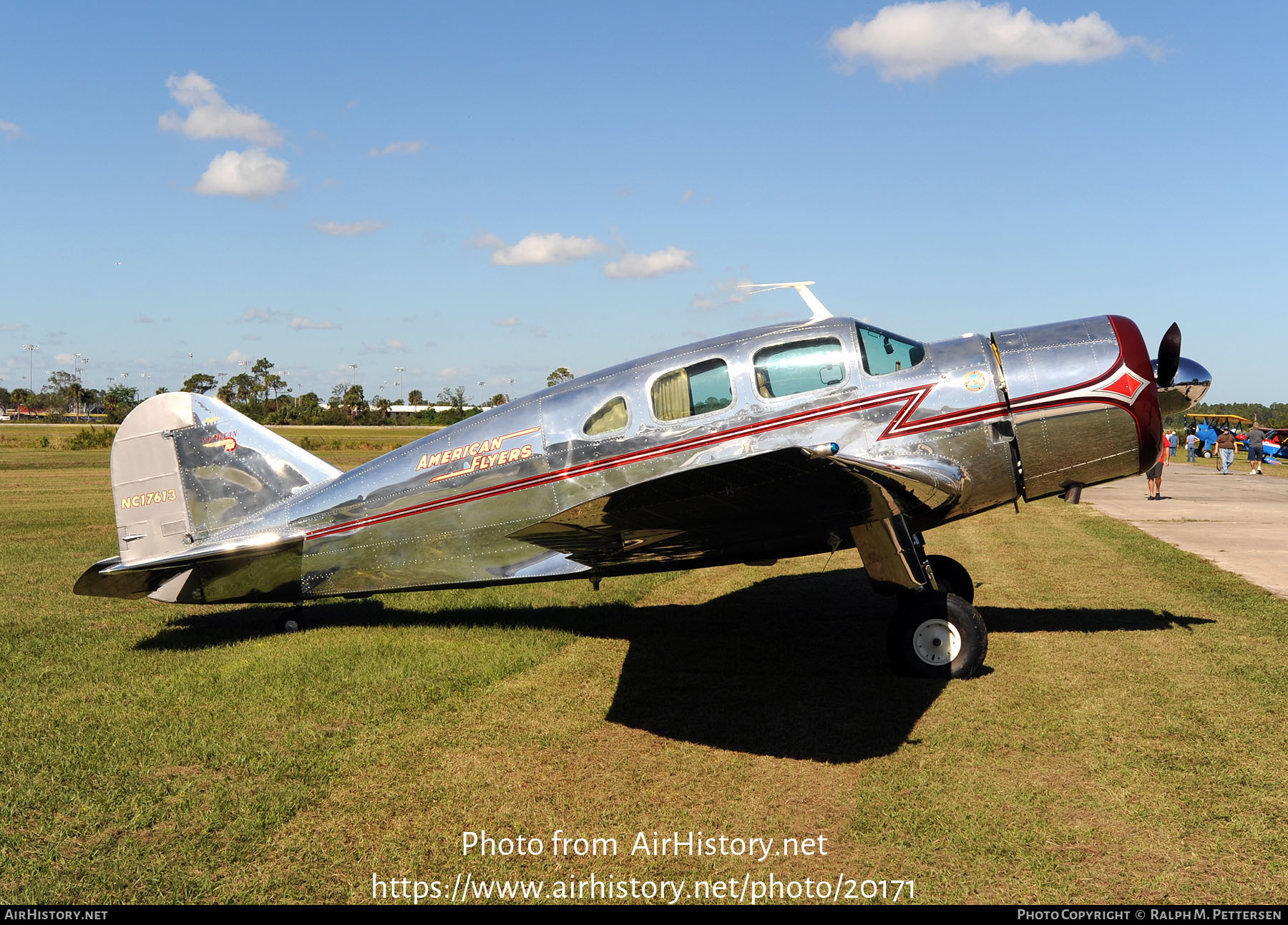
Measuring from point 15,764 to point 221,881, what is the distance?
2.29 metres

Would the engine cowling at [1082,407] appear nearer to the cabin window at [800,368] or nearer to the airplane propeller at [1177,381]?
the airplane propeller at [1177,381]

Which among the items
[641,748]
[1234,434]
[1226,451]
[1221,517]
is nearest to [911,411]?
[641,748]

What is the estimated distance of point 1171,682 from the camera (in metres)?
6.36

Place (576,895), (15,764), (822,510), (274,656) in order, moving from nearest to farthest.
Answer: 1. (576,895)
2. (15,764)
3. (822,510)
4. (274,656)

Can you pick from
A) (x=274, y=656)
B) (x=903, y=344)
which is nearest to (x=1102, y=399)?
(x=903, y=344)

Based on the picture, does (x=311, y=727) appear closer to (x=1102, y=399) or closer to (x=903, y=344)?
(x=903, y=344)

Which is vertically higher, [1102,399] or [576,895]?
[1102,399]

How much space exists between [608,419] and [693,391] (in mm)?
742

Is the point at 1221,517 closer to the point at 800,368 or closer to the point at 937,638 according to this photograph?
the point at 937,638

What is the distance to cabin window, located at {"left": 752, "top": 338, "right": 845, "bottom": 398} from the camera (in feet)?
21.9

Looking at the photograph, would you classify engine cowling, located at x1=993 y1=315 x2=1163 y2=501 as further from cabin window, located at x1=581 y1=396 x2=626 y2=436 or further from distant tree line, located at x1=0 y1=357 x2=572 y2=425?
distant tree line, located at x1=0 y1=357 x2=572 y2=425

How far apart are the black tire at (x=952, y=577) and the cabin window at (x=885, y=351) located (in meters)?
2.37

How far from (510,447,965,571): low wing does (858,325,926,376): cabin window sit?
74cm

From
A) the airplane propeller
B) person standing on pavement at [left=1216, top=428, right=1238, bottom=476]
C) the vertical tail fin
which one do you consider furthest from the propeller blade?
person standing on pavement at [left=1216, top=428, right=1238, bottom=476]
